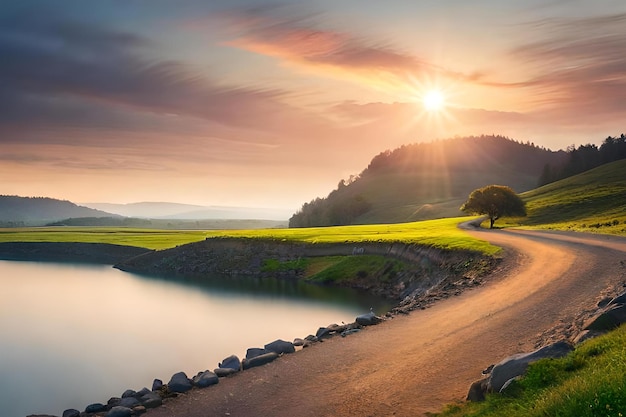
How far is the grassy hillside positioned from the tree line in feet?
157

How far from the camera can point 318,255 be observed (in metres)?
84.1

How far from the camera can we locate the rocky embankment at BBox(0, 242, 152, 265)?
13025 cm

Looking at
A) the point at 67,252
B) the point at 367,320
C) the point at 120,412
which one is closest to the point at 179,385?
the point at 120,412

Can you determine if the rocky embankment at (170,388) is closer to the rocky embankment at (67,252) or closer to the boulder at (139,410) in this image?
the boulder at (139,410)

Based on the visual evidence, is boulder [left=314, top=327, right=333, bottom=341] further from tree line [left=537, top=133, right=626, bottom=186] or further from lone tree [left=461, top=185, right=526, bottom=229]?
tree line [left=537, top=133, right=626, bottom=186]

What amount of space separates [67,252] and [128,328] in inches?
4503

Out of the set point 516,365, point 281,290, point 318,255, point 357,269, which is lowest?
point 281,290

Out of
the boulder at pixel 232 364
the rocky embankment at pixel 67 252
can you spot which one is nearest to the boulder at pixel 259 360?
the boulder at pixel 232 364

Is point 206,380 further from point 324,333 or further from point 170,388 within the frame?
point 324,333

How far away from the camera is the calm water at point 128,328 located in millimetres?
30094

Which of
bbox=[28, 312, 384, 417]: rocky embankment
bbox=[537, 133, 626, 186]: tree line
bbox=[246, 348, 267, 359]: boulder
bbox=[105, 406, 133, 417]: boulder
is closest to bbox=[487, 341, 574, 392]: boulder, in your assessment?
bbox=[28, 312, 384, 417]: rocky embankment

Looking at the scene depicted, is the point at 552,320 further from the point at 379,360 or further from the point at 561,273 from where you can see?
the point at 561,273

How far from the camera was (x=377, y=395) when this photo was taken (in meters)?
17.0

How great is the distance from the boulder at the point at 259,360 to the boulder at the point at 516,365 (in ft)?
35.8
